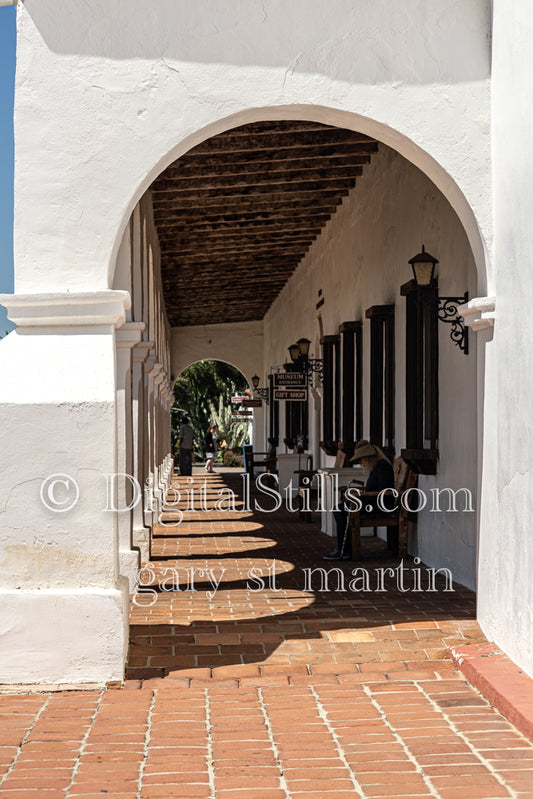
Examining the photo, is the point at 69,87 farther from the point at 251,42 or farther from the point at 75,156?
the point at 251,42

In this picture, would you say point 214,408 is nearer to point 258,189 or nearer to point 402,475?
point 258,189

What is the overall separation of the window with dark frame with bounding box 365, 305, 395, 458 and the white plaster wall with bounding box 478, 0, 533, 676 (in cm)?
499

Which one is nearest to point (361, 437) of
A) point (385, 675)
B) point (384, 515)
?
point (384, 515)

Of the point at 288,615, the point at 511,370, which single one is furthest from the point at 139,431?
the point at 511,370

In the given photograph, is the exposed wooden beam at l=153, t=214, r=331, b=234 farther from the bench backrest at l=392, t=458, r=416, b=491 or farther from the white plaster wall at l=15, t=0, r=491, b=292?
the white plaster wall at l=15, t=0, r=491, b=292

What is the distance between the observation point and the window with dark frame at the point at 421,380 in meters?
8.77

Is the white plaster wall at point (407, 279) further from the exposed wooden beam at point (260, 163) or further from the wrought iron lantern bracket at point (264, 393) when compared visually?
the wrought iron lantern bracket at point (264, 393)

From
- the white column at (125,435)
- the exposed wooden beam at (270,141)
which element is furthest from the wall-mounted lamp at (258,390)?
the white column at (125,435)

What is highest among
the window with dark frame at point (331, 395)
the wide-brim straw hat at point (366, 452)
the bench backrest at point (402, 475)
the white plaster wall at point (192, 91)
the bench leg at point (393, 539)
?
the white plaster wall at point (192, 91)

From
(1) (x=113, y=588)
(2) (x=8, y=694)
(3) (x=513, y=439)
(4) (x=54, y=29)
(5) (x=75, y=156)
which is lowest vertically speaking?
(2) (x=8, y=694)

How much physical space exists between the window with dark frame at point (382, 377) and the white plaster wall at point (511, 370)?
196 inches

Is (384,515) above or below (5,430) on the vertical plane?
below

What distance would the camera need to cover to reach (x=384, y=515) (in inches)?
364

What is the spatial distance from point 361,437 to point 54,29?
8.11 m
